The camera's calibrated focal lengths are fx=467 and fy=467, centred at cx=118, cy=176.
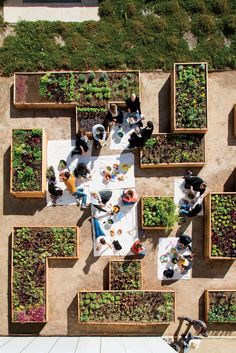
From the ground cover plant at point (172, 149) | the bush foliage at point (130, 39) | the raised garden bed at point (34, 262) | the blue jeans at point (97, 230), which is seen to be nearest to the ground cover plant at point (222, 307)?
the blue jeans at point (97, 230)

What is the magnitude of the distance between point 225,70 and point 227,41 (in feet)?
3.52

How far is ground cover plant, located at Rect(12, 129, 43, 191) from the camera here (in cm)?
1514

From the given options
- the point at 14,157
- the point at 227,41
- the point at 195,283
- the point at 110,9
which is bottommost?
the point at 195,283

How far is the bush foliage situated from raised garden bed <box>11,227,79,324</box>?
566 centimetres

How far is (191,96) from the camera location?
15.5m

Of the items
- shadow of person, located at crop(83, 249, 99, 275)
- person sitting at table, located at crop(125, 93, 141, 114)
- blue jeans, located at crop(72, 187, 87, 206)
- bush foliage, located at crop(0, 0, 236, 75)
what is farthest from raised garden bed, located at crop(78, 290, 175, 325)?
bush foliage, located at crop(0, 0, 236, 75)

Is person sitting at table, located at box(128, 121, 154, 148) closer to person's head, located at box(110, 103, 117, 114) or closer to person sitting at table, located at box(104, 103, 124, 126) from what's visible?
person sitting at table, located at box(104, 103, 124, 126)

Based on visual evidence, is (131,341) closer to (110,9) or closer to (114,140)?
(114,140)

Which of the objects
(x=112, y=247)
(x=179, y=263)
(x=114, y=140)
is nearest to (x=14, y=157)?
(x=114, y=140)

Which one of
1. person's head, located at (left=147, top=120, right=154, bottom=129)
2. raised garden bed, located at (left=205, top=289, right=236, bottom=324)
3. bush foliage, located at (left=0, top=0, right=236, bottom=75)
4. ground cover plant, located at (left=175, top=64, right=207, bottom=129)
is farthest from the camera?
bush foliage, located at (left=0, top=0, right=236, bottom=75)

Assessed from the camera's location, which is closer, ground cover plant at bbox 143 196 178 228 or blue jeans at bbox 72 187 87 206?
Result: ground cover plant at bbox 143 196 178 228

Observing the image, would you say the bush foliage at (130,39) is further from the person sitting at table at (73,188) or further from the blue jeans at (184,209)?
the blue jeans at (184,209)

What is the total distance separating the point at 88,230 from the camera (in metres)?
15.7

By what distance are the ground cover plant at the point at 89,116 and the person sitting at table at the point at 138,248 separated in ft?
13.4
